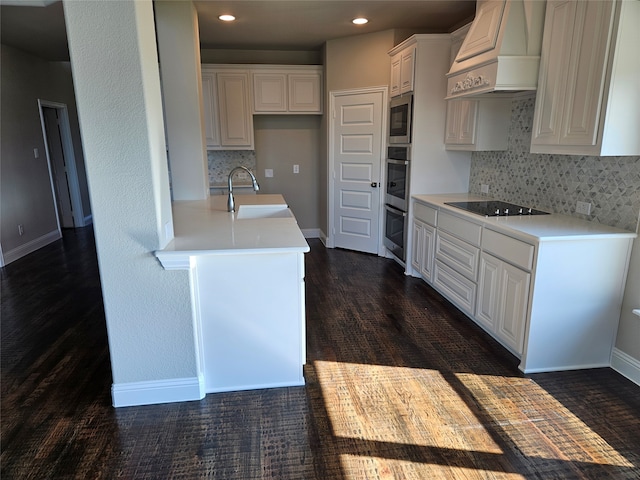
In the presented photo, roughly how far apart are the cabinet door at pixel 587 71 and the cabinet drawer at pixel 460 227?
827 mm

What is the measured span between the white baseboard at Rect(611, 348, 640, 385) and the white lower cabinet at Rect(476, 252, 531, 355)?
59 centimetres

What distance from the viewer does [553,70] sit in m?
2.62

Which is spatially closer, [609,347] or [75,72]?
[75,72]

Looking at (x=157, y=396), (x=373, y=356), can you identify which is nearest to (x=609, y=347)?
(x=373, y=356)

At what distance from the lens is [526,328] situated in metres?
2.54

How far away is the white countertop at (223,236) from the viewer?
2.12m

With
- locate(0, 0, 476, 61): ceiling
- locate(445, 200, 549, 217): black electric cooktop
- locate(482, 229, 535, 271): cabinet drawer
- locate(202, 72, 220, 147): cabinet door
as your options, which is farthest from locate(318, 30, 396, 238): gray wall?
locate(482, 229, 535, 271): cabinet drawer

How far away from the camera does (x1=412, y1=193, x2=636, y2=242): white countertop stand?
2.40 meters

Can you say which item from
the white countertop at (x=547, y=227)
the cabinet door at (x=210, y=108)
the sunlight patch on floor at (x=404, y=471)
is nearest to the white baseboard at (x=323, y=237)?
the cabinet door at (x=210, y=108)

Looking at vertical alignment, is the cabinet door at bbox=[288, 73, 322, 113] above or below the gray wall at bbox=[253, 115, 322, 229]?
above

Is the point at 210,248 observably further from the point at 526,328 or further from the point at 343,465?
the point at 526,328

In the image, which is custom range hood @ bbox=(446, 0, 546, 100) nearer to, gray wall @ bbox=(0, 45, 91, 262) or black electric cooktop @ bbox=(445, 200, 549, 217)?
black electric cooktop @ bbox=(445, 200, 549, 217)

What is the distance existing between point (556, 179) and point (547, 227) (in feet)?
2.27

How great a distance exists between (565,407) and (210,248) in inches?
82.4
